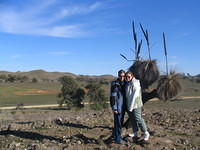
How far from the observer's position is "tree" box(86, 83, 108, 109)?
3412cm

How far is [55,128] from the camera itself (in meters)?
14.0

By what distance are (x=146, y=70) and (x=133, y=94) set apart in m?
1.67

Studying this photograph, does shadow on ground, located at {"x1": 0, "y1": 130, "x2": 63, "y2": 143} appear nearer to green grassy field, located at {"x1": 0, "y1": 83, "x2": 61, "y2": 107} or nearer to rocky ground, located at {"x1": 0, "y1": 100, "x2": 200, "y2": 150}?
rocky ground, located at {"x1": 0, "y1": 100, "x2": 200, "y2": 150}

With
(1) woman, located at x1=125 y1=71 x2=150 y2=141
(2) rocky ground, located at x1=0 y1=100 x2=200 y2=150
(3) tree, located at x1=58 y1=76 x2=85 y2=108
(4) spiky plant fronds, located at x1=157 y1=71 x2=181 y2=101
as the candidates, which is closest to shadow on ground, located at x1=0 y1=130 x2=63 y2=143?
(2) rocky ground, located at x1=0 y1=100 x2=200 y2=150

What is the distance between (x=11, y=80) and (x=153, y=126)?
3342 inches

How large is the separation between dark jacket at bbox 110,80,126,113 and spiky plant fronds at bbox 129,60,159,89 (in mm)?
1397

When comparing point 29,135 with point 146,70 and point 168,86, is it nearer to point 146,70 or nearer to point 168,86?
point 146,70

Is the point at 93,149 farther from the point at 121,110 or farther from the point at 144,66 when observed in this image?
the point at 144,66

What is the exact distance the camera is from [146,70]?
40.5 ft

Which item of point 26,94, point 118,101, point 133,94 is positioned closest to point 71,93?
point 118,101

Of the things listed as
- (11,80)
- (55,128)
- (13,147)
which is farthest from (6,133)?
(11,80)

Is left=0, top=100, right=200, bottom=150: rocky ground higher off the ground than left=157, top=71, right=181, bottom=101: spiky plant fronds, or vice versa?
left=157, top=71, right=181, bottom=101: spiky plant fronds

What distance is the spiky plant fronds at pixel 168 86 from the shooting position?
12.4m

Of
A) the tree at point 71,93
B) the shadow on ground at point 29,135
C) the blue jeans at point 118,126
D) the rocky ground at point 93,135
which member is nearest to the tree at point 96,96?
the tree at point 71,93
